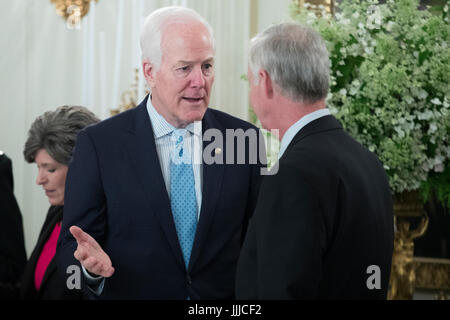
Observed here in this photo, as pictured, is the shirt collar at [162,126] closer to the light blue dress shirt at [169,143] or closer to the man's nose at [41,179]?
the light blue dress shirt at [169,143]

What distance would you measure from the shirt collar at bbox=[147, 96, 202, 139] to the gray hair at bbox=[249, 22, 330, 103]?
0.56 metres

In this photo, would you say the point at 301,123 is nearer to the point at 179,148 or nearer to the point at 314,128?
the point at 314,128

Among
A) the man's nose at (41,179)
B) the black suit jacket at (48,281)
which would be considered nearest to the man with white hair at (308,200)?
the black suit jacket at (48,281)

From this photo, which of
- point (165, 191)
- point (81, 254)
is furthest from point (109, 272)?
point (165, 191)

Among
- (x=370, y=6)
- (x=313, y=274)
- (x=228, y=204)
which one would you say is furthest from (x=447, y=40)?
(x=313, y=274)

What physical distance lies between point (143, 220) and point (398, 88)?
1334 mm

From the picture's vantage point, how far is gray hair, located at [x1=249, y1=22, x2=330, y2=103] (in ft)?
5.85

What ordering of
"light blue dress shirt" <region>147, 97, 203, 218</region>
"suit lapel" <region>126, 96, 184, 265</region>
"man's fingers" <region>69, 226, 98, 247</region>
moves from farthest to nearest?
"light blue dress shirt" <region>147, 97, 203, 218</region> → "suit lapel" <region>126, 96, 184, 265</region> → "man's fingers" <region>69, 226, 98, 247</region>

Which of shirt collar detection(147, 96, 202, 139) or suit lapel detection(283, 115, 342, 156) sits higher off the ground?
shirt collar detection(147, 96, 202, 139)

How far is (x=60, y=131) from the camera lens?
9.67ft

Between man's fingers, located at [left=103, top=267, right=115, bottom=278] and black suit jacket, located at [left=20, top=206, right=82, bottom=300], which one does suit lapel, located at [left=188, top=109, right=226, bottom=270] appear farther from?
black suit jacket, located at [left=20, top=206, right=82, bottom=300]

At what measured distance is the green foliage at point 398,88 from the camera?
2.82 meters

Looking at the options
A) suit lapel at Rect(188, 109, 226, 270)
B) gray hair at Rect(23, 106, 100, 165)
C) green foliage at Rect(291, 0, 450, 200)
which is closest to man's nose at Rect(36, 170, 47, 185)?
gray hair at Rect(23, 106, 100, 165)
